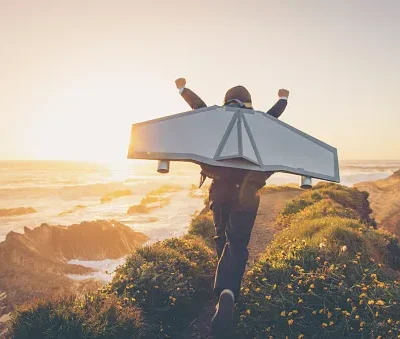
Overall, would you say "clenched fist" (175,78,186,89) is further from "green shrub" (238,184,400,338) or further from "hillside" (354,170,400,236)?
"hillside" (354,170,400,236)

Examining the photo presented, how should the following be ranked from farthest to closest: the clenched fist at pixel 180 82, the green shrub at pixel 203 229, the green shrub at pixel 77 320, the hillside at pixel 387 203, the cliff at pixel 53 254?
the hillside at pixel 387 203
the cliff at pixel 53 254
the green shrub at pixel 203 229
the clenched fist at pixel 180 82
the green shrub at pixel 77 320

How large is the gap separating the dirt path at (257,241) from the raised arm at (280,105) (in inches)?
119

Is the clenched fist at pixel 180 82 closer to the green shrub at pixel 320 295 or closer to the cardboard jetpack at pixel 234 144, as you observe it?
the cardboard jetpack at pixel 234 144

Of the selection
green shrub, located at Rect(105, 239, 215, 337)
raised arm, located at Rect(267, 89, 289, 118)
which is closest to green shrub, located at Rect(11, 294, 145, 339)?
green shrub, located at Rect(105, 239, 215, 337)

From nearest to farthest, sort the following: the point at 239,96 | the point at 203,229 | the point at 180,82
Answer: the point at 239,96, the point at 180,82, the point at 203,229

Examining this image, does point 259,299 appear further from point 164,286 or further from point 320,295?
point 164,286

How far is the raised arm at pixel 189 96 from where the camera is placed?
465cm

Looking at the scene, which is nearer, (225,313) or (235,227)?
(225,313)

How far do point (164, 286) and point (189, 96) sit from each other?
270 cm

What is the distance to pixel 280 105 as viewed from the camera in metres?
4.69

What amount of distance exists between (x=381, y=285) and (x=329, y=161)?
5.26 feet

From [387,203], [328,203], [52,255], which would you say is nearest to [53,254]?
[52,255]

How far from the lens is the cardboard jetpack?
394cm

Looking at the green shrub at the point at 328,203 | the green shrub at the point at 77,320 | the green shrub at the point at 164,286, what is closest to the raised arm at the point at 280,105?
the green shrub at the point at 164,286
